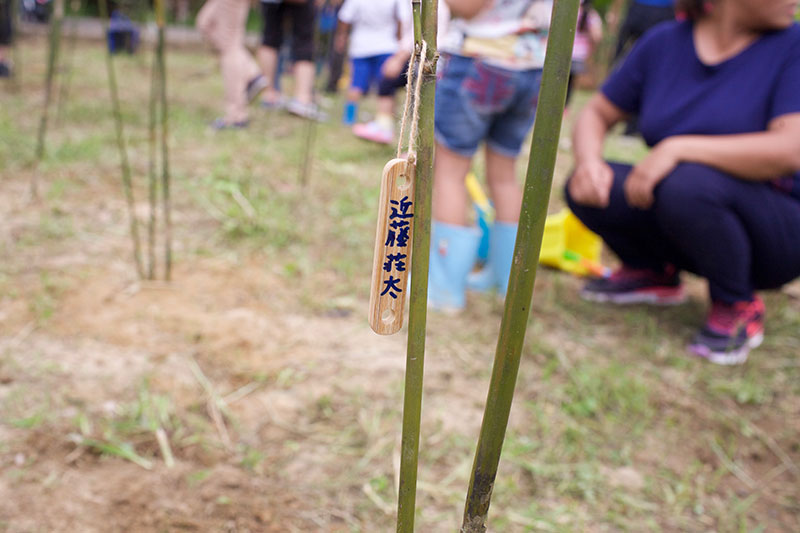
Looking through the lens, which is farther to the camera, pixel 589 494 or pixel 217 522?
pixel 589 494

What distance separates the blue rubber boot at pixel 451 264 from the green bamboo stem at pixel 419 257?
1187mm

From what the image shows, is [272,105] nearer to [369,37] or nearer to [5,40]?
[369,37]

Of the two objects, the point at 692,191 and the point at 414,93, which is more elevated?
the point at 414,93

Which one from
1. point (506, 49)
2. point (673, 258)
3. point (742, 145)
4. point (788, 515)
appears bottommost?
point (788, 515)

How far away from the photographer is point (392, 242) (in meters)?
0.59

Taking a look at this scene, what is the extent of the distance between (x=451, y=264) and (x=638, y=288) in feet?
2.04

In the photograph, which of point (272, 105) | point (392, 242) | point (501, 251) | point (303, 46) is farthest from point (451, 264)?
point (272, 105)

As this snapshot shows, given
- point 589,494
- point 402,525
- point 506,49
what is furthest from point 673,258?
point 402,525

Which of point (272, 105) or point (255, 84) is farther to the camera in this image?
point (272, 105)

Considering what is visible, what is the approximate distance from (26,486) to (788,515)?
127cm

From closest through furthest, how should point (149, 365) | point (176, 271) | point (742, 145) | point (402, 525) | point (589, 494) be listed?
point (402, 525) < point (589, 494) < point (149, 365) < point (742, 145) < point (176, 271)

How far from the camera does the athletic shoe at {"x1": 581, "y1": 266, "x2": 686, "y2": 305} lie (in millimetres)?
2010

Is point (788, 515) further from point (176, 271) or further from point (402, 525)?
point (176, 271)

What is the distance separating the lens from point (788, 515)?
3.95 feet
